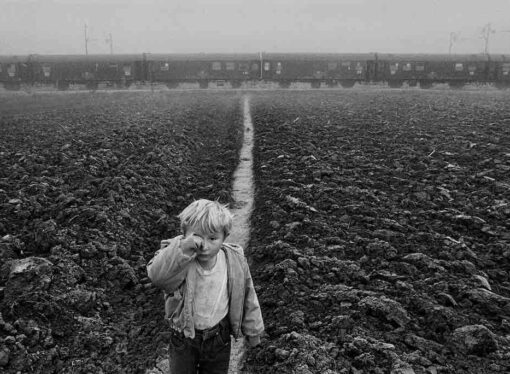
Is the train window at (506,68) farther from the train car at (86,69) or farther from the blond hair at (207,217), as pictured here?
the blond hair at (207,217)

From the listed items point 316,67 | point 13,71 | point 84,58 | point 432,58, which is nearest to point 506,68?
point 432,58

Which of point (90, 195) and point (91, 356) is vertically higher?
point (90, 195)

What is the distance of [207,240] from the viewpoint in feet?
11.3

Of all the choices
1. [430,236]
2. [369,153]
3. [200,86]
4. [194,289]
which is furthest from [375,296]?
[200,86]

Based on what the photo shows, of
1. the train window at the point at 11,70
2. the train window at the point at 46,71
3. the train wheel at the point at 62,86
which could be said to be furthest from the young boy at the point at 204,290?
the train window at the point at 11,70

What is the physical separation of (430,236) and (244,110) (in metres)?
22.6

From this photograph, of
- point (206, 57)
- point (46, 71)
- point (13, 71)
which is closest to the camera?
point (13, 71)

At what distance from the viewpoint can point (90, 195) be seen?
949 cm

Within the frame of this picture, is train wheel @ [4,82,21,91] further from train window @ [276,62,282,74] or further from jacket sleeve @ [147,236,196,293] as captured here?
jacket sleeve @ [147,236,196,293]

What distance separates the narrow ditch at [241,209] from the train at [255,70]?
107 feet

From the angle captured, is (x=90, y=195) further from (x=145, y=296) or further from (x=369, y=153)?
(x=369, y=153)

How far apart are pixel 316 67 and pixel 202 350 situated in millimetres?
47881

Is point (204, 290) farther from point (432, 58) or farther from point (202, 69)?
point (432, 58)

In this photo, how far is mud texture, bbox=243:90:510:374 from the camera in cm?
468
